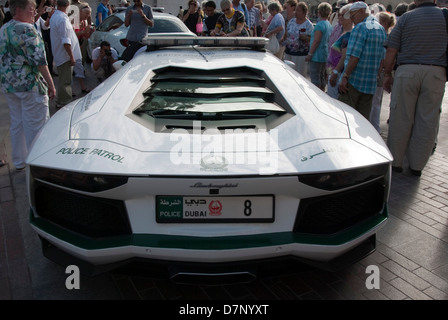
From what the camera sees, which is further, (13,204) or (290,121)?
(13,204)

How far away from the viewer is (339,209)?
2262 millimetres

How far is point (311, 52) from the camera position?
22.5 ft

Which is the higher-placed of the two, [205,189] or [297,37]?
[297,37]

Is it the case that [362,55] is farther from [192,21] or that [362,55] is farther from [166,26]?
[192,21]

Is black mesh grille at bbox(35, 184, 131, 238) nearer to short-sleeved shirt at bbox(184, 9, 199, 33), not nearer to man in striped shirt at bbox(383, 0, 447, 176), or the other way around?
man in striped shirt at bbox(383, 0, 447, 176)

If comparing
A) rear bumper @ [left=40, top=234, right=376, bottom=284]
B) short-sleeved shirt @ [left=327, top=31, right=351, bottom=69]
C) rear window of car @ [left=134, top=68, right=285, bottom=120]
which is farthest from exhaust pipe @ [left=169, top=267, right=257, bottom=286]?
short-sleeved shirt @ [left=327, top=31, right=351, bottom=69]

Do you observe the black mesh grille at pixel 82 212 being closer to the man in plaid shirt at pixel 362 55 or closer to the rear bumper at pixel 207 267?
the rear bumper at pixel 207 267

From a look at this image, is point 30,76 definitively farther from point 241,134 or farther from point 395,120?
point 395,120

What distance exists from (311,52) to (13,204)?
16.7 ft

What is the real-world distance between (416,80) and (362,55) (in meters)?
0.68

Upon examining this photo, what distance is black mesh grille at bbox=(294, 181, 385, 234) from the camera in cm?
215

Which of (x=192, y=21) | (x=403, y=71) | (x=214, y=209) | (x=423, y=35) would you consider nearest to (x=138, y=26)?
(x=192, y=21)

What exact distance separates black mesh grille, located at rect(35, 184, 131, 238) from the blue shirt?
3617 mm
